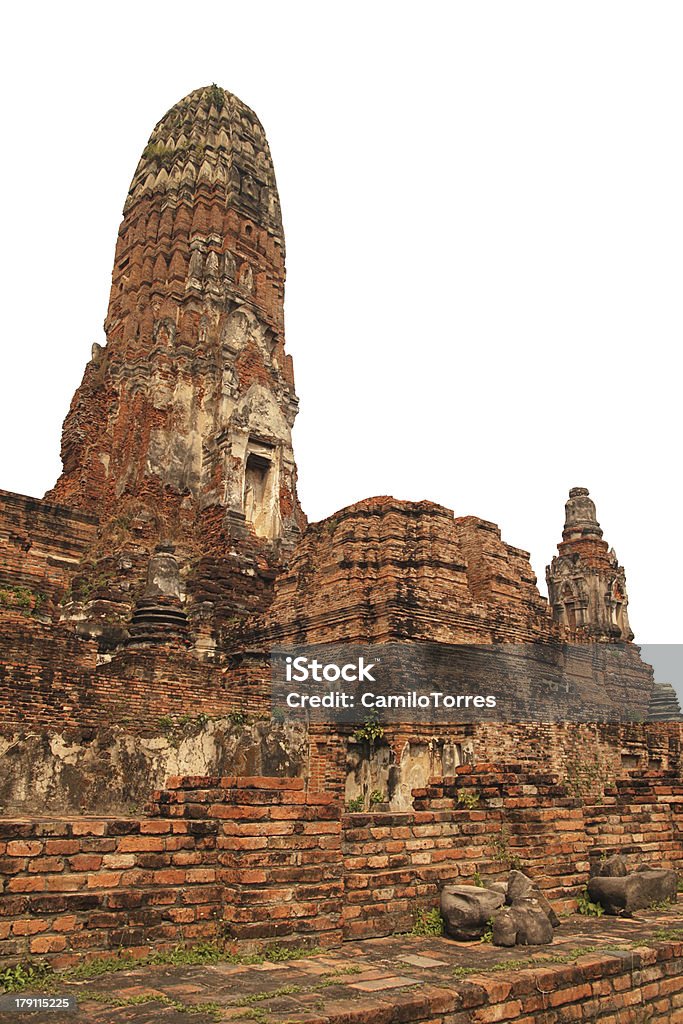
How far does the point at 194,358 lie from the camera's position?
1922 centimetres


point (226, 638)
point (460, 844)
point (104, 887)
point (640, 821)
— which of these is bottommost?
point (104, 887)

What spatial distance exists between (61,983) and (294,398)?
1698 cm

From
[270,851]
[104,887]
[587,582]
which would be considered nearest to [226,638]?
[270,851]

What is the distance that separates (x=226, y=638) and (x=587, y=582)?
521 inches

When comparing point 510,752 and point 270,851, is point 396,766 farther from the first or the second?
point 270,851

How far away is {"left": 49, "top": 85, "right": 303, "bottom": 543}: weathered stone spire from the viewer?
58.7 feet

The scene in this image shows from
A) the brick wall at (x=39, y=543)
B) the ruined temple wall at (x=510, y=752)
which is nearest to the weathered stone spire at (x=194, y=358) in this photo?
the brick wall at (x=39, y=543)

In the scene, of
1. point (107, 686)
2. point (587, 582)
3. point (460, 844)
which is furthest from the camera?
point (587, 582)

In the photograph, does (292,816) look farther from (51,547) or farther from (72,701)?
(51,547)

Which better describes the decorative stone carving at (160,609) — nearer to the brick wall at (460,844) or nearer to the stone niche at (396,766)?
the stone niche at (396,766)

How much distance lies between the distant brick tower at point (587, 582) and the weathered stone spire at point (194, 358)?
32.1 ft

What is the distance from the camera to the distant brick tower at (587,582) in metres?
23.7

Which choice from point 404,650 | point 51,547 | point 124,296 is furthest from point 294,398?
point 404,650

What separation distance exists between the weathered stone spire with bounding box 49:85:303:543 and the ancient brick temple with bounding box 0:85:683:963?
0.20ft
